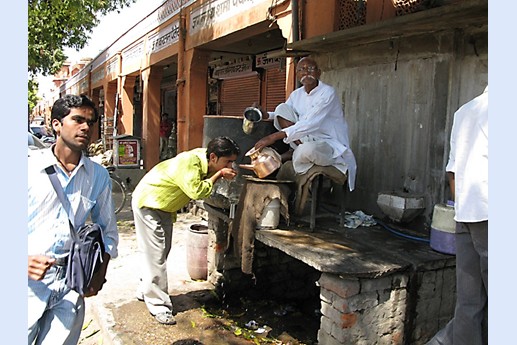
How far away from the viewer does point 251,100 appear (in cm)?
1120

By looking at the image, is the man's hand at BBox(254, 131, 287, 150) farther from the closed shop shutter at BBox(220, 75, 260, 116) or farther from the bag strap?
the closed shop shutter at BBox(220, 75, 260, 116)

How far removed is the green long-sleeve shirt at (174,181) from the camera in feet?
12.8

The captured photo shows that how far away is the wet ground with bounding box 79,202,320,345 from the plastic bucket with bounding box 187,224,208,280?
0.45 feet

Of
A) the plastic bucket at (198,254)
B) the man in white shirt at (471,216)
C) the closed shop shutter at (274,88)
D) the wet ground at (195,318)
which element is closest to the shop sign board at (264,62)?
the closed shop shutter at (274,88)

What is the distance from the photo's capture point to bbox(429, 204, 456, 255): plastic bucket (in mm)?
3400

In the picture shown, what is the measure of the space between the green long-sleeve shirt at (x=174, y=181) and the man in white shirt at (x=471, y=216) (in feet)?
6.75

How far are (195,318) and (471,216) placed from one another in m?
3.06

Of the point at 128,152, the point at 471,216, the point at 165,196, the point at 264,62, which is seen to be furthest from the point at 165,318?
the point at 128,152

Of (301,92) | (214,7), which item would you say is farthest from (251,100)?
(301,92)

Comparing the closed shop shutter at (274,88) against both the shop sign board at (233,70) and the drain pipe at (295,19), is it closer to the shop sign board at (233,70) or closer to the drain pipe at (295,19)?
the shop sign board at (233,70)

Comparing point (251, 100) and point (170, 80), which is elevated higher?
point (170, 80)

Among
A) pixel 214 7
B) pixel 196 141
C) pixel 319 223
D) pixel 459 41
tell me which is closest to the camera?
pixel 459 41

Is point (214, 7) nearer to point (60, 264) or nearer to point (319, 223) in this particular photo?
point (319, 223)

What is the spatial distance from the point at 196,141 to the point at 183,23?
8.45 feet
